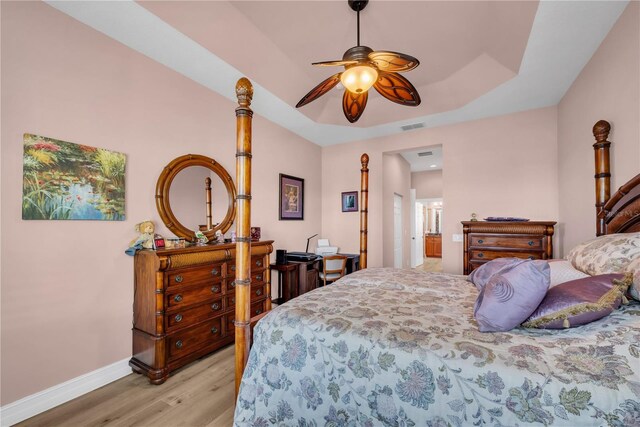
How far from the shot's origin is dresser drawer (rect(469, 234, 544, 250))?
297cm

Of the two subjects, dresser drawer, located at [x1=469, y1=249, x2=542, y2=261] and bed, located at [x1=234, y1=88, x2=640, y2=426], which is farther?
dresser drawer, located at [x1=469, y1=249, x2=542, y2=261]

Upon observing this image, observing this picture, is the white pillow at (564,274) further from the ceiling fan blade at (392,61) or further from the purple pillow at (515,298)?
the ceiling fan blade at (392,61)

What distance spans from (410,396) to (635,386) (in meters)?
0.68

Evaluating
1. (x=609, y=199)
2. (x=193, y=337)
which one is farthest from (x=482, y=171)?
(x=193, y=337)

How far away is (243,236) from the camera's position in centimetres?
152

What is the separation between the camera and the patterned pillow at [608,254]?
131cm

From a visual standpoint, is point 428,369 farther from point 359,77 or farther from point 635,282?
point 359,77

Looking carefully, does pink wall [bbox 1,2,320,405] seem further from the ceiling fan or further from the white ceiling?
the ceiling fan

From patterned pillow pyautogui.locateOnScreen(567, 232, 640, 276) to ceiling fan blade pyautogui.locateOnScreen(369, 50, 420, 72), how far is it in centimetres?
163

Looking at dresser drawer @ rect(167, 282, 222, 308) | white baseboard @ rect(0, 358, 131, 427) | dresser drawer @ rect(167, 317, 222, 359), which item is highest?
dresser drawer @ rect(167, 282, 222, 308)

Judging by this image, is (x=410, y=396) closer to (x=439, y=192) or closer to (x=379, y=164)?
(x=379, y=164)

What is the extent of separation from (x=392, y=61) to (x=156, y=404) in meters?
3.07

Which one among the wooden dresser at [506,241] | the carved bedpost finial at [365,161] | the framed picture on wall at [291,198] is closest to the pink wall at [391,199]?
the framed picture on wall at [291,198]

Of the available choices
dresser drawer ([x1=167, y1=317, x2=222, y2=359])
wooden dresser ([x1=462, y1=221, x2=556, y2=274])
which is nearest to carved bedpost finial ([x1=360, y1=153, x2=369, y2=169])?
wooden dresser ([x1=462, y1=221, x2=556, y2=274])
